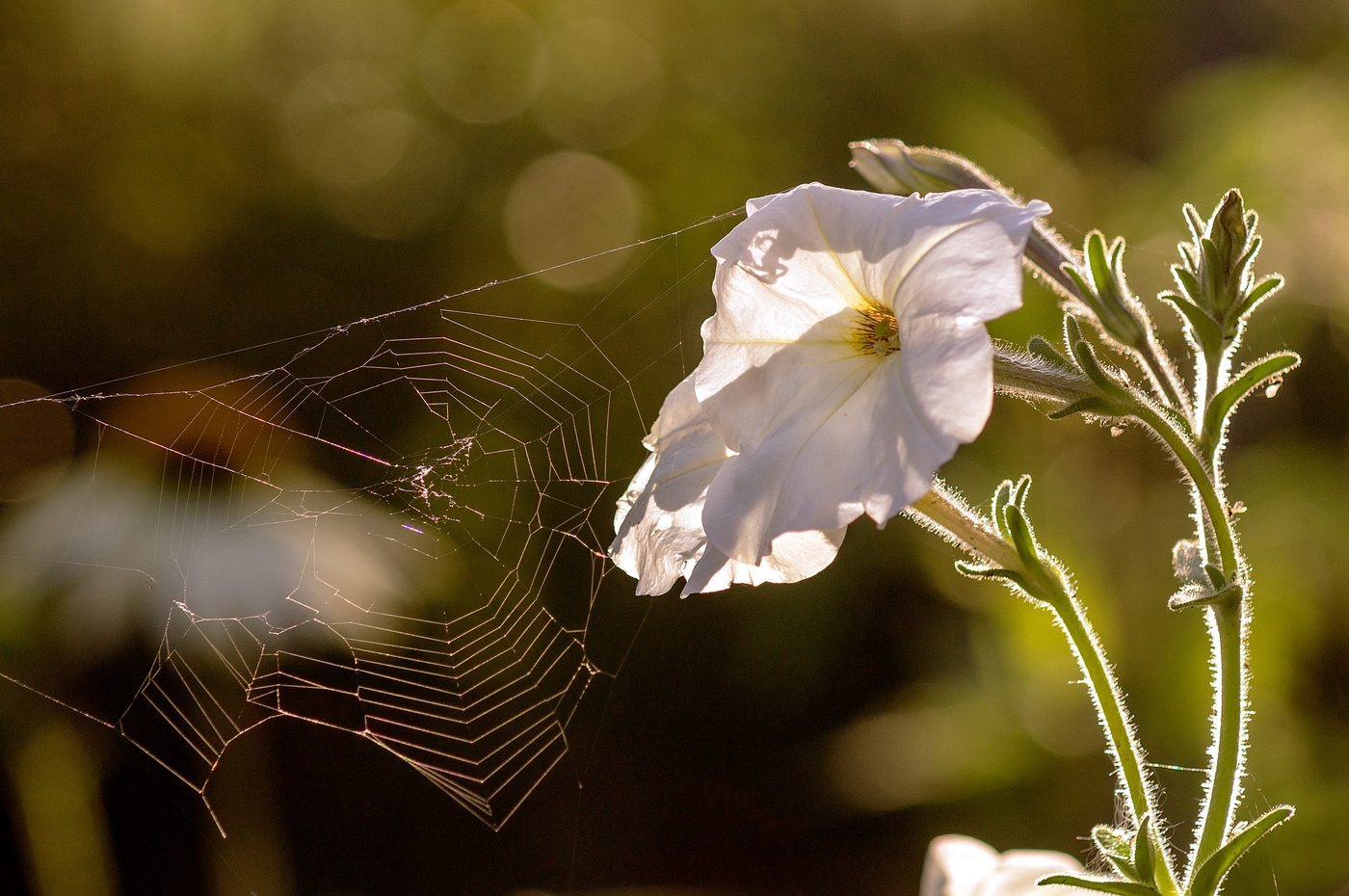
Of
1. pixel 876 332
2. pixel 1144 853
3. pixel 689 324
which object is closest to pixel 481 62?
pixel 689 324

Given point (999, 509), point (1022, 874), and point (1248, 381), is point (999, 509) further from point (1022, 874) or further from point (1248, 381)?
point (1022, 874)

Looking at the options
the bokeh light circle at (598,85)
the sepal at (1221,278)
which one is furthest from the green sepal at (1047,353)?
the bokeh light circle at (598,85)

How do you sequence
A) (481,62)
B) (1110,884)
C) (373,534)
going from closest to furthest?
(1110,884) → (373,534) → (481,62)

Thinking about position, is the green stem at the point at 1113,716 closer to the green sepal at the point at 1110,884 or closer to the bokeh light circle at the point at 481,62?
the green sepal at the point at 1110,884

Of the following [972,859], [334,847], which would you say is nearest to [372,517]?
[334,847]

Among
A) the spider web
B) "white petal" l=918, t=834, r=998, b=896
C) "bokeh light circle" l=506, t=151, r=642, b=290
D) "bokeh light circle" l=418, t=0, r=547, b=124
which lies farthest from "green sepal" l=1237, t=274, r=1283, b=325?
"bokeh light circle" l=418, t=0, r=547, b=124

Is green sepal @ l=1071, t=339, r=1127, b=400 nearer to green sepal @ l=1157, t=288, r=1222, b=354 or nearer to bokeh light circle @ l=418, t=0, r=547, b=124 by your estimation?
green sepal @ l=1157, t=288, r=1222, b=354

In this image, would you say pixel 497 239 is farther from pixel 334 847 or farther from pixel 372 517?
pixel 334 847
